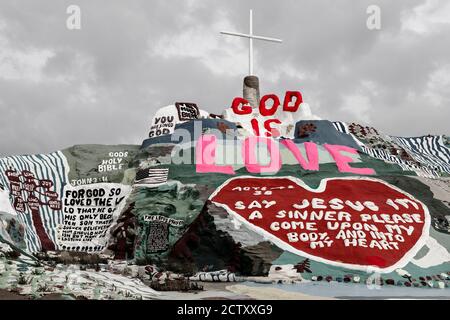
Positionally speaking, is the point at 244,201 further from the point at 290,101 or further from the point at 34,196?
the point at 290,101

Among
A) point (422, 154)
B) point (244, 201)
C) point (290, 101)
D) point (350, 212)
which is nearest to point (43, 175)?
point (244, 201)

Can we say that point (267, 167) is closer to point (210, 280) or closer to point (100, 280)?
point (210, 280)

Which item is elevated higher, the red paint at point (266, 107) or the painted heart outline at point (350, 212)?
the red paint at point (266, 107)

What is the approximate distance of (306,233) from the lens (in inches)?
903

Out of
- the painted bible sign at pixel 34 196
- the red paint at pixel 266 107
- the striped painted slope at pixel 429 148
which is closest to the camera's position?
the painted bible sign at pixel 34 196

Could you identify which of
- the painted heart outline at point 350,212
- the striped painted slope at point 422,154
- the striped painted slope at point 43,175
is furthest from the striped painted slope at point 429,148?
the striped painted slope at point 43,175

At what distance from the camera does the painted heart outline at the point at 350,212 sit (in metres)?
21.8

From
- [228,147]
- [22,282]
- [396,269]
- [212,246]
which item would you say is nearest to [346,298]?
[396,269]

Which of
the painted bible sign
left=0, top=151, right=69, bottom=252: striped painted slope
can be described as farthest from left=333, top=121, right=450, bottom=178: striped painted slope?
the painted bible sign

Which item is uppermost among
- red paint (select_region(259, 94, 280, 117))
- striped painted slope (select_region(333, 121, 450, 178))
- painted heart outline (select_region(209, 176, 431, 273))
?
red paint (select_region(259, 94, 280, 117))

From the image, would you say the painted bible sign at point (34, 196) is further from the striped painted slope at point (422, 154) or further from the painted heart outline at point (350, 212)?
the striped painted slope at point (422, 154)

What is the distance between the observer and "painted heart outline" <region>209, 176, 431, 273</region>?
21.8 m

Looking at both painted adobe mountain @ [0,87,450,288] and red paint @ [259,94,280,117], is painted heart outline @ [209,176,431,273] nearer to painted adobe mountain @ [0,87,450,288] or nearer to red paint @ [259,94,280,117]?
painted adobe mountain @ [0,87,450,288]
